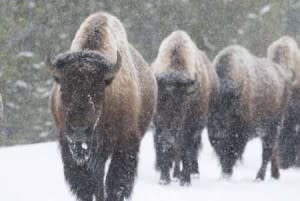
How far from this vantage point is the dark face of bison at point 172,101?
30.6 feet

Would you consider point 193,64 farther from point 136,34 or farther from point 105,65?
point 136,34

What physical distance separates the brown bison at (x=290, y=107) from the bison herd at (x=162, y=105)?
0.02 metres

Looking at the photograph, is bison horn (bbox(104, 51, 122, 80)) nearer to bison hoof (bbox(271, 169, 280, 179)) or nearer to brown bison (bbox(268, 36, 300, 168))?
bison hoof (bbox(271, 169, 280, 179))

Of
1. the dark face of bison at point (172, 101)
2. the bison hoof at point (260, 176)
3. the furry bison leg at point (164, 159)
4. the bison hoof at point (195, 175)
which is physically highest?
the dark face of bison at point (172, 101)

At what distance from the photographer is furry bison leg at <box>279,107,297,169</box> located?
45.3 ft

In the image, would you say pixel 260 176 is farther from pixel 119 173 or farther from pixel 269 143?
pixel 119 173

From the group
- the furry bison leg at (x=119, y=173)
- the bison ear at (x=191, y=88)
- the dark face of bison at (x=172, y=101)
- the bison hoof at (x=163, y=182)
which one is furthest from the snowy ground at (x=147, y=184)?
the bison ear at (x=191, y=88)

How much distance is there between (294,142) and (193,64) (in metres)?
4.36

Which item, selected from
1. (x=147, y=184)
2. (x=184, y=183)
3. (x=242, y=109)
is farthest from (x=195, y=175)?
(x=147, y=184)

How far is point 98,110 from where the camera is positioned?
19.8 ft

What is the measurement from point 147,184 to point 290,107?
531 centimetres

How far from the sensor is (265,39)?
24312 millimetres

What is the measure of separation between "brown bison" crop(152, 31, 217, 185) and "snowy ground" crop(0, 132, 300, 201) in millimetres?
319

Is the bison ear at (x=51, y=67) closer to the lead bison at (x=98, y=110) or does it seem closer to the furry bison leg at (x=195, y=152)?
the lead bison at (x=98, y=110)
